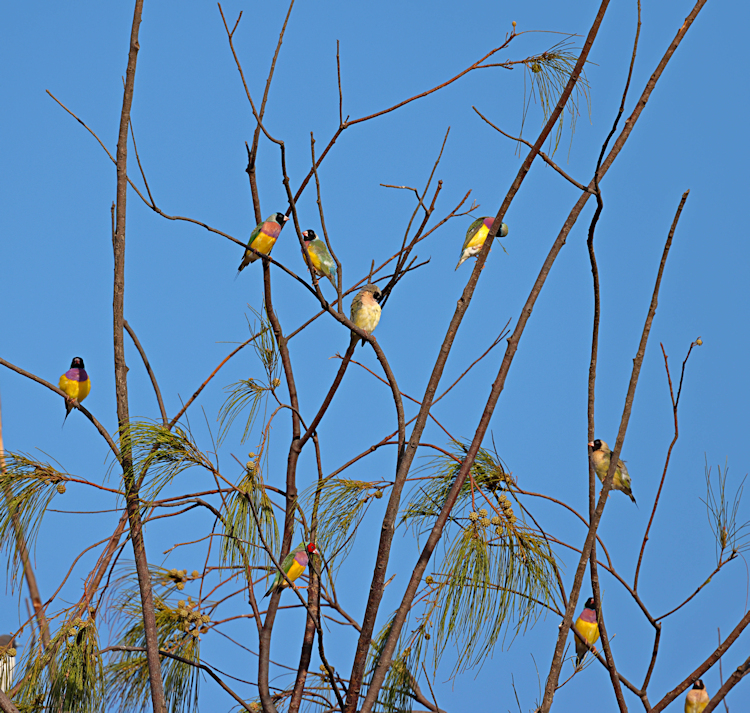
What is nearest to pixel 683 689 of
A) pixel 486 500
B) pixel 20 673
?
pixel 486 500

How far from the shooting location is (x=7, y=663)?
1851 millimetres

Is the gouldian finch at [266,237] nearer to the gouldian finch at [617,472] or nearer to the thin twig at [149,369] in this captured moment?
the thin twig at [149,369]

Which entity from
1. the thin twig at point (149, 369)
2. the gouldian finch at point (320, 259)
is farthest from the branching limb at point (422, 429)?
the gouldian finch at point (320, 259)

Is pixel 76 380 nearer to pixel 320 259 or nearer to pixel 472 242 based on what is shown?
pixel 320 259

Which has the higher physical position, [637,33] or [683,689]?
[637,33]

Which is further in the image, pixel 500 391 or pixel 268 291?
pixel 268 291

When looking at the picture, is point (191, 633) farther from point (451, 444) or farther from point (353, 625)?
point (451, 444)

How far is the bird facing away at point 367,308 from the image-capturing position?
2.93m

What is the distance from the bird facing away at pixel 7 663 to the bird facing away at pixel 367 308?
1556mm

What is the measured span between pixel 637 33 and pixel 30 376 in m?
1.49

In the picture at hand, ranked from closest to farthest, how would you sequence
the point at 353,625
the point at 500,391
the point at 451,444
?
the point at 500,391 < the point at 451,444 < the point at 353,625

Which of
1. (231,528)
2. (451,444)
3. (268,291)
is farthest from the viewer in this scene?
(268,291)

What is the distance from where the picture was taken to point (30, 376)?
5.85ft

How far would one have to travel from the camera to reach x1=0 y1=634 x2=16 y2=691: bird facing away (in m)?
1.82
